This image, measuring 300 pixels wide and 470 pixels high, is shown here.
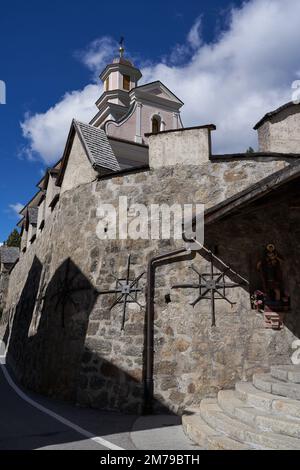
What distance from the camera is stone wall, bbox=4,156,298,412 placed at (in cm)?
674

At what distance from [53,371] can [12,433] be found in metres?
2.81

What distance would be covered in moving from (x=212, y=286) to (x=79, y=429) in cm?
328

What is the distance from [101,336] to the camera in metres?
7.38

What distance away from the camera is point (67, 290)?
847 cm

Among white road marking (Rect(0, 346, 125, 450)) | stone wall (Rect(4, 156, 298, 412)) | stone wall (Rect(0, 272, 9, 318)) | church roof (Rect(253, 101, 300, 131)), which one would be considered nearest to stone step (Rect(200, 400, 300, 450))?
white road marking (Rect(0, 346, 125, 450))

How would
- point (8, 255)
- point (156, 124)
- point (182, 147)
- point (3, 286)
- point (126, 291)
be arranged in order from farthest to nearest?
point (8, 255) → point (3, 286) → point (156, 124) → point (182, 147) → point (126, 291)

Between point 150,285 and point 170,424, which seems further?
point 150,285

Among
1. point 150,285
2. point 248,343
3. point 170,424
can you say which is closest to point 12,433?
point 170,424

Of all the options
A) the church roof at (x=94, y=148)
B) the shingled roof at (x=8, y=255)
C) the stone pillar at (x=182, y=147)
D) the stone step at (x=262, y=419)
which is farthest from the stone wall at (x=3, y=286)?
the stone step at (x=262, y=419)

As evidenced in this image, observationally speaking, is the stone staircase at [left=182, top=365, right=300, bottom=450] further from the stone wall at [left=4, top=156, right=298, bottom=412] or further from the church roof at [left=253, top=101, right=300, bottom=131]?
the church roof at [left=253, top=101, right=300, bottom=131]

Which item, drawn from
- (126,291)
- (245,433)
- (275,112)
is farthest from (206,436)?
(275,112)

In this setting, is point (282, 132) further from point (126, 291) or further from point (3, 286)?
point (3, 286)

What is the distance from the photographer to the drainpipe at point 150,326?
6637 mm
